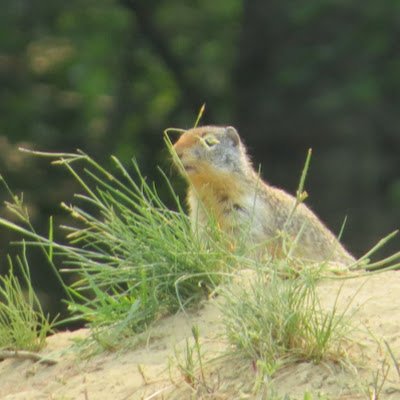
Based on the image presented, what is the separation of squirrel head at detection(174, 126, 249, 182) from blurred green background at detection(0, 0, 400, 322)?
6955 millimetres

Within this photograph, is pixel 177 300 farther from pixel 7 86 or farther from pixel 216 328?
pixel 7 86

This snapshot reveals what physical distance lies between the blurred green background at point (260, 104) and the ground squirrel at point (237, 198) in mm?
7103

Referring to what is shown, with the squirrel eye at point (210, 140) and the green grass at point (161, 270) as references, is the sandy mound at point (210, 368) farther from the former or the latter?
the squirrel eye at point (210, 140)

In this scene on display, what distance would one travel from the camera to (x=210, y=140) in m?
8.80

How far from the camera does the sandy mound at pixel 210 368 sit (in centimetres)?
602

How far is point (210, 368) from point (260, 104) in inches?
455

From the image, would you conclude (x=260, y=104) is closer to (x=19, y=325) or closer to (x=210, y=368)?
(x=19, y=325)

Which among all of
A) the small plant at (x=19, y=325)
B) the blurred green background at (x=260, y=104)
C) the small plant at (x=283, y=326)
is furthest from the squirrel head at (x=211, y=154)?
the blurred green background at (x=260, y=104)

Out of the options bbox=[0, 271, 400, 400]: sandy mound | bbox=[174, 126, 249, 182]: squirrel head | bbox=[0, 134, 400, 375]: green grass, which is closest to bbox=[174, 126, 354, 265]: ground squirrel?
bbox=[174, 126, 249, 182]: squirrel head

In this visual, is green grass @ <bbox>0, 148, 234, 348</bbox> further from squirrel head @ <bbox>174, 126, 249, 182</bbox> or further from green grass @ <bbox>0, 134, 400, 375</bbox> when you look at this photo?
squirrel head @ <bbox>174, 126, 249, 182</bbox>

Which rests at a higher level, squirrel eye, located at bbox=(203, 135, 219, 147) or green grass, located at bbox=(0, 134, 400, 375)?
green grass, located at bbox=(0, 134, 400, 375)

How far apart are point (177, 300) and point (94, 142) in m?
10.8

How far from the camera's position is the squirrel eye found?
877cm

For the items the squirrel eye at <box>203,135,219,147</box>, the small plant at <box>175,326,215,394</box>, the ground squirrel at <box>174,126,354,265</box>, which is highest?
the small plant at <box>175,326,215,394</box>
